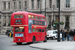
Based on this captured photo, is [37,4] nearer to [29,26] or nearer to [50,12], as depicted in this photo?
[50,12]

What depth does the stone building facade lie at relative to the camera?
67938 mm

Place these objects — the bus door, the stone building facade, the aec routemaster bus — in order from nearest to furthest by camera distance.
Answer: the aec routemaster bus → the bus door → the stone building facade

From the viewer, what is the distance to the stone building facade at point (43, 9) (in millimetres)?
67938

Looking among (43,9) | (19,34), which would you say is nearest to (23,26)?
(19,34)

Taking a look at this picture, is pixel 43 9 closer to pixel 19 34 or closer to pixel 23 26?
pixel 19 34

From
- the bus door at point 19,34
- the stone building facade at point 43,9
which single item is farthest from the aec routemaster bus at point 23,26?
the stone building facade at point 43,9

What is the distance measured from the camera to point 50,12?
6950 cm

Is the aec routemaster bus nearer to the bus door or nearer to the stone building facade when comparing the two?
the bus door

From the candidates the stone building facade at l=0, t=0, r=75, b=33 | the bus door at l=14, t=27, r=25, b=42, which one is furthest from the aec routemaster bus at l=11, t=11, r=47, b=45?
the stone building facade at l=0, t=0, r=75, b=33

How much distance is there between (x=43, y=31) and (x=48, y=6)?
39798mm

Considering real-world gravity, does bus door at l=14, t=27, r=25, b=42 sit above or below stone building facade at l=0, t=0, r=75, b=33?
below

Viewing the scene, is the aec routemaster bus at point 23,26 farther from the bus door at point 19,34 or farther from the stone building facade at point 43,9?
the stone building facade at point 43,9

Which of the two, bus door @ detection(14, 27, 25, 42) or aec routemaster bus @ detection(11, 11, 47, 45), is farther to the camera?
bus door @ detection(14, 27, 25, 42)

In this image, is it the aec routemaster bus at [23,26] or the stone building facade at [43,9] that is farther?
the stone building facade at [43,9]
